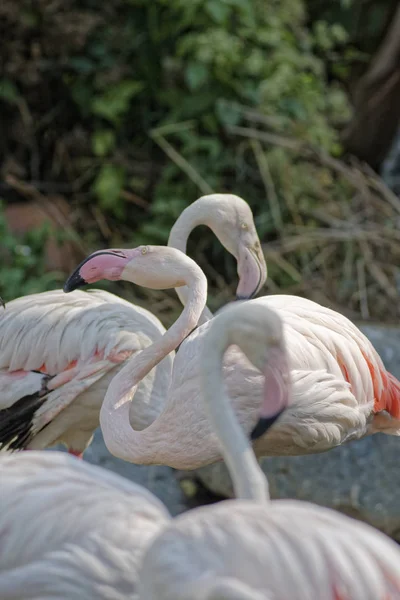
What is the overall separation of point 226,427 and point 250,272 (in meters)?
1.67

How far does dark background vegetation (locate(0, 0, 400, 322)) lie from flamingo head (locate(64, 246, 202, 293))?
91.1 inches

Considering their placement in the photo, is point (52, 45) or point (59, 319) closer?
point (59, 319)

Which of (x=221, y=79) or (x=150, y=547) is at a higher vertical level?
(x=150, y=547)

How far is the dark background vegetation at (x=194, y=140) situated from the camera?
19.9ft

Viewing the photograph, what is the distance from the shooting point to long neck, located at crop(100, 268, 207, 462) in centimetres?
335

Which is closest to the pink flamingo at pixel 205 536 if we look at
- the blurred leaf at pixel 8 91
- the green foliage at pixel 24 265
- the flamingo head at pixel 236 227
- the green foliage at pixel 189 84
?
the flamingo head at pixel 236 227

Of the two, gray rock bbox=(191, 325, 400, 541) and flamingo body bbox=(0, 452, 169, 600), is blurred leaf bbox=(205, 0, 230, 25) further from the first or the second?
flamingo body bbox=(0, 452, 169, 600)

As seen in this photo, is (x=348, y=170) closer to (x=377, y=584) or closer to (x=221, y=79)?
(x=221, y=79)

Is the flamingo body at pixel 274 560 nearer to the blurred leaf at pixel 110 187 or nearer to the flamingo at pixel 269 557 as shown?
the flamingo at pixel 269 557

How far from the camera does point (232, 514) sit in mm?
1941

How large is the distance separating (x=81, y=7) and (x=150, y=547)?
5471mm

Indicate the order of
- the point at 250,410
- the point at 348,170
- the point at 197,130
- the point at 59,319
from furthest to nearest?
the point at 197,130, the point at 348,170, the point at 59,319, the point at 250,410

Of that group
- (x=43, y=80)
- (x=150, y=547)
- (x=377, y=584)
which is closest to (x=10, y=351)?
(x=150, y=547)

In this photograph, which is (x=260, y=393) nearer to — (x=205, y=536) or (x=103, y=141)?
(x=205, y=536)
